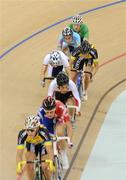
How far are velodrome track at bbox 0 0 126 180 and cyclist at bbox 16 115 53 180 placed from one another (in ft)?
4.10

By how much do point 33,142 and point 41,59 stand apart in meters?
6.42

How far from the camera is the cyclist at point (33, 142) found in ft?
21.9

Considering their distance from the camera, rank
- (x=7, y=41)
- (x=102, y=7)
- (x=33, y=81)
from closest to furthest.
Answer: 1. (x=33, y=81)
2. (x=7, y=41)
3. (x=102, y=7)

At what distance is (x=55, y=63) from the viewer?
911 centimetres

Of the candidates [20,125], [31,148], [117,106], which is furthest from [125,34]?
[31,148]

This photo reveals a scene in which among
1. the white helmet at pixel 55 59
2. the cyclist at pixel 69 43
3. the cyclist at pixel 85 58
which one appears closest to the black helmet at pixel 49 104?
the white helmet at pixel 55 59

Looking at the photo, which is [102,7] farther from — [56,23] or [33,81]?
[33,81]

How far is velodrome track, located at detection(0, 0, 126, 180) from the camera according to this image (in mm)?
9422

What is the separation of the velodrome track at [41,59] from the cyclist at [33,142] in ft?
4.10

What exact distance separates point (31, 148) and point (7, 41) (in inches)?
310

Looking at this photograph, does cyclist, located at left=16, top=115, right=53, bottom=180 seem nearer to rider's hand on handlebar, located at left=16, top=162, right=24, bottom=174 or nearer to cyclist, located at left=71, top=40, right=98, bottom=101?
rider's hand on handlebar, located at left=16, top=162, right=24, bottom=174

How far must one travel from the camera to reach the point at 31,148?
694 cm

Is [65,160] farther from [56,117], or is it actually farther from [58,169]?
[56,117]

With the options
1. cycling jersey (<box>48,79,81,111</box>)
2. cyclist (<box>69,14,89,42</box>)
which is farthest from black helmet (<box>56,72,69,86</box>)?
cyclist (<box>69,14,89,42</box>)
